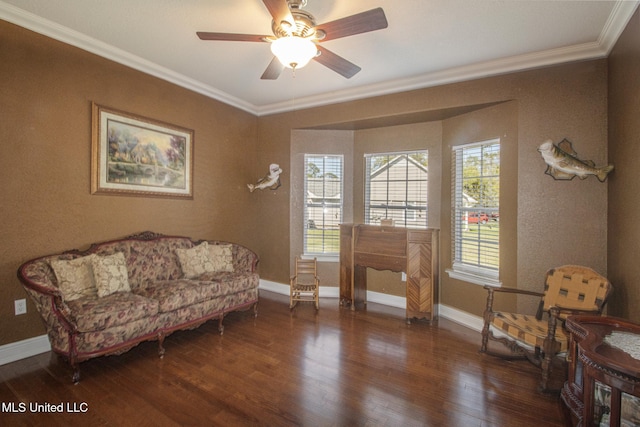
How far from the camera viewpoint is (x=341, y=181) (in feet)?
15.0

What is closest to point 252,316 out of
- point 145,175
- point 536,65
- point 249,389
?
point 249,389

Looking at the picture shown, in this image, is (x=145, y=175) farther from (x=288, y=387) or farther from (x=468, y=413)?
(x=468, y=413)

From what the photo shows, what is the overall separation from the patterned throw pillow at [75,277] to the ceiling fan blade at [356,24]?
9.49ft

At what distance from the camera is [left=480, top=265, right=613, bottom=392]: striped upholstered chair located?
2.20 metres

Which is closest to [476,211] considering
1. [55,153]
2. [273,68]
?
[273,68]

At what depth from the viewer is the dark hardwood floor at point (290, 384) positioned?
75.0 inches

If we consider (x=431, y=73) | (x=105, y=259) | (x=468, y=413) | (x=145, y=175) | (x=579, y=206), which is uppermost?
(x=431, y=73)

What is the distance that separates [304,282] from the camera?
15.1 feet

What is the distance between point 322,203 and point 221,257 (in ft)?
5.70

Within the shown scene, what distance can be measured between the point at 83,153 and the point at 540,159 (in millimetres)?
4675

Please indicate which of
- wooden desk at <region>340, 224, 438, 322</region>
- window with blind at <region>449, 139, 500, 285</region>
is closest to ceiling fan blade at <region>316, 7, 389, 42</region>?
window with blind at <region>449, 139, 500, 285</region>

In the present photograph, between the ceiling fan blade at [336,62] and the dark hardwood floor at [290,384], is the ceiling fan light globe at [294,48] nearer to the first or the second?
the ceiling fan blade at [336,62]

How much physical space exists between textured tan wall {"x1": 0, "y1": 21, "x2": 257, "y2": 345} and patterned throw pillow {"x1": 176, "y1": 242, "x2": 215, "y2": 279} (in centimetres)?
43

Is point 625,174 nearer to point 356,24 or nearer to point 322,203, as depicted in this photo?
point 356,24
